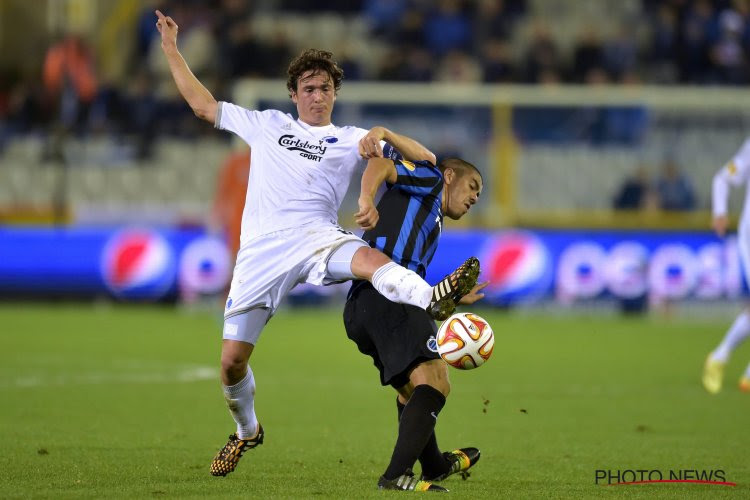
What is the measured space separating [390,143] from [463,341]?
124 centimetres

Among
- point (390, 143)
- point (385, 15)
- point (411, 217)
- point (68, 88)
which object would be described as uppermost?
point (385, 15)

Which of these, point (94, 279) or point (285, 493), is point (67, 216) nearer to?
point (94, 279)

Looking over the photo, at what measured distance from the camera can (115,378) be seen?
39.2 feet

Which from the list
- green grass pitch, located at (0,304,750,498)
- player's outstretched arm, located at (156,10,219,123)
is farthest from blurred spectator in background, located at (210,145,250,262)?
player's outstretched arm, located at (156,10,219,123)

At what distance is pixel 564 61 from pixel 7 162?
10.1 m

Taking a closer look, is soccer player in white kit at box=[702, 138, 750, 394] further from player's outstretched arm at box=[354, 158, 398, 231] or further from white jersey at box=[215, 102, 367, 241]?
player's outstretched arm at box=[354, 158, 398, 231]

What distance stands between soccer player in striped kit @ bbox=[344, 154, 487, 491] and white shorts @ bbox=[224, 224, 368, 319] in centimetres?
23

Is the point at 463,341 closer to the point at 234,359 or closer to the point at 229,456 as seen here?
the point at 234,359

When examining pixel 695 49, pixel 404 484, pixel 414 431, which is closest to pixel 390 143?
pixel 414 431

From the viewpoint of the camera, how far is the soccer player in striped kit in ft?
20.7

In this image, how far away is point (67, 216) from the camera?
68.4 ft

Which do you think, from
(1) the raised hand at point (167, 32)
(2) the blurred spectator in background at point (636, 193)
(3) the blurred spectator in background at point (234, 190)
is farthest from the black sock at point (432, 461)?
(2) the blurred spectator in background at point (636, 193)

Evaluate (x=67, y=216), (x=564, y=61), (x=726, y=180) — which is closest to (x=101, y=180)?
(x=67, y=216)
